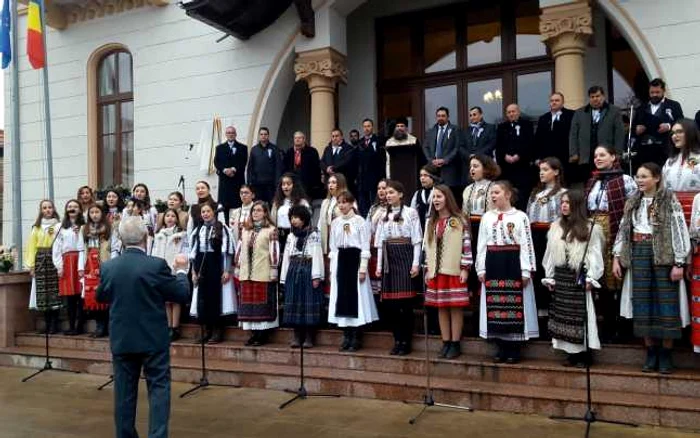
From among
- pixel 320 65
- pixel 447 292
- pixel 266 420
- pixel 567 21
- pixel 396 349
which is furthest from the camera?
pixel 320 65

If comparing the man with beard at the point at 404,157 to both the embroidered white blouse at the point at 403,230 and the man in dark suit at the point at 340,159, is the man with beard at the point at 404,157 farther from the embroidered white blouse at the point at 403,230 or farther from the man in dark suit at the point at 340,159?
the embroidered white blouse at the point at 403,230

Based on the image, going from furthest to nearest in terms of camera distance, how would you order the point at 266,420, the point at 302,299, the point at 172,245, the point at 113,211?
the point at 113,211, the point at 172,245, the point at 302,299, the point at 266,420

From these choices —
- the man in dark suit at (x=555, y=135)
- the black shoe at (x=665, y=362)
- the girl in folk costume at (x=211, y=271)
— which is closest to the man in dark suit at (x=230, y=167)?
the girl in folk costume at (x=211, y=271)

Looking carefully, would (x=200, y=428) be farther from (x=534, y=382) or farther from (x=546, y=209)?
(x=546, y=209)

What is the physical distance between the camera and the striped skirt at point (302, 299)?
7.48m

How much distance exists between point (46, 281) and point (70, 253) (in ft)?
2.19

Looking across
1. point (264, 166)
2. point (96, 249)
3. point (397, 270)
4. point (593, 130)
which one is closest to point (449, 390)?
point (397, 270)

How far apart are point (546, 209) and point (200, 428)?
3978 millimetres

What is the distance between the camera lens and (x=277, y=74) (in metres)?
11.6

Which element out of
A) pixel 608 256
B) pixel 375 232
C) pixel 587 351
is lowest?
pixel 587 351

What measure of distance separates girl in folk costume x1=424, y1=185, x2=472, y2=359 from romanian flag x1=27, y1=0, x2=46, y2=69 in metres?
8.48

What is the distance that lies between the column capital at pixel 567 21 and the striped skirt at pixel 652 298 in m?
4.48

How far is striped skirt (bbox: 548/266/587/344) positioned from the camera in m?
5.96

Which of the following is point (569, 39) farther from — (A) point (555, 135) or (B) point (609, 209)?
(B) point (609, 209)
